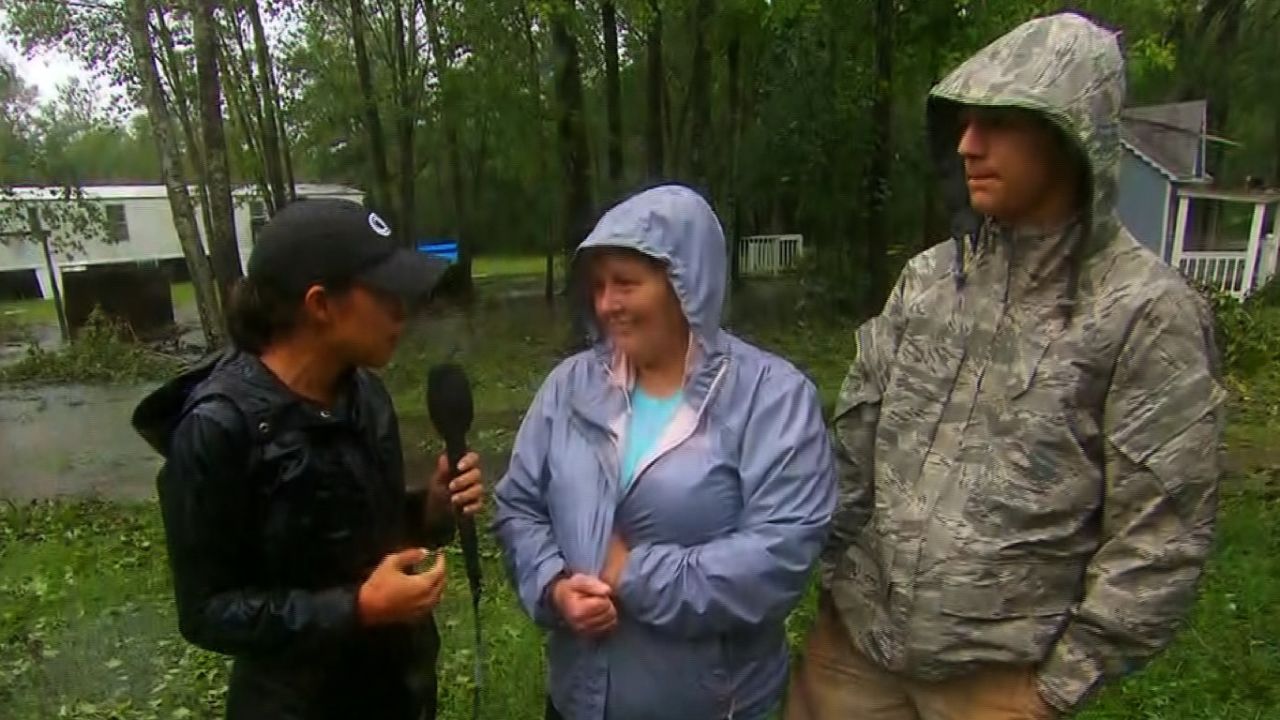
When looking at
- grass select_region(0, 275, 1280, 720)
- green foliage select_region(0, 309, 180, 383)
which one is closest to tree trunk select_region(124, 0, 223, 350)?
green foliage select_region(0, 309, 180, 383)

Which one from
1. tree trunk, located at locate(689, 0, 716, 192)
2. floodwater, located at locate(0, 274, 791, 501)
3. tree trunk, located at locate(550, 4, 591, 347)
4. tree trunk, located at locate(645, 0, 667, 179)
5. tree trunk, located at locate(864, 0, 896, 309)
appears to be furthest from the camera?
tree trunk, located at locate(864, 0, 896, 309)

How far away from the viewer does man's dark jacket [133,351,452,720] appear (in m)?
1.67

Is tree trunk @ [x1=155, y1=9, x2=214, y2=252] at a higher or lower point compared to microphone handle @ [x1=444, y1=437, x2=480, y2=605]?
higher

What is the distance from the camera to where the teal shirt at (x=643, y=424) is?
1.96m

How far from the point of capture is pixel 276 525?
1.74 metres

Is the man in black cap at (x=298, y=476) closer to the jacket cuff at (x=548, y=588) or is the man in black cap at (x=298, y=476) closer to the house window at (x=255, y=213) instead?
the jacket cuff at (x=548, y=588)

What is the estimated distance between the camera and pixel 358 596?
1.78 metres

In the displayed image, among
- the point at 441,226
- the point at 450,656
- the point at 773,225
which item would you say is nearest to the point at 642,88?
the point at 773,225

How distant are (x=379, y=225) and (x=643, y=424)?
634 millimetres

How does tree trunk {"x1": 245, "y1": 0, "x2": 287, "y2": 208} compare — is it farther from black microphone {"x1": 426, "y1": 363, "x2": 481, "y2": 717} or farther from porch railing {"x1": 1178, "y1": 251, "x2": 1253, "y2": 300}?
black microphone {"x1": 426, "y1": 363, "x2": 481, "y2": 717}

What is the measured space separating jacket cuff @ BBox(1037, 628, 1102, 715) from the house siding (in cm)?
2208

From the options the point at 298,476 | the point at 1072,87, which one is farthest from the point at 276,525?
the point at 1072,87

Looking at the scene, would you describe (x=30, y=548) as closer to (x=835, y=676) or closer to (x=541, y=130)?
(x=835, y=676)

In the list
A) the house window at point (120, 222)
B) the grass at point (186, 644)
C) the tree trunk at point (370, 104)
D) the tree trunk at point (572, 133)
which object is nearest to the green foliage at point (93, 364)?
the tree trunk at point (572, 133)
